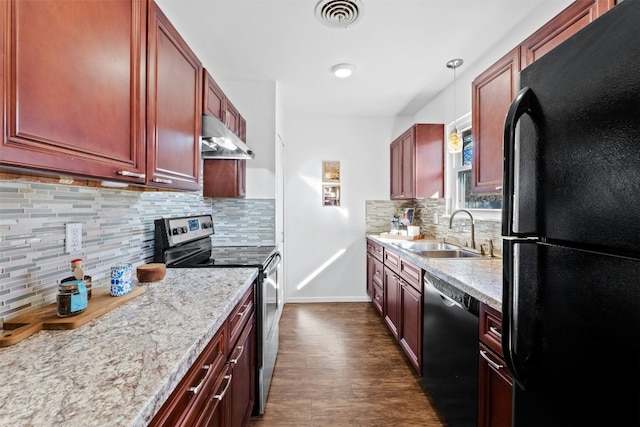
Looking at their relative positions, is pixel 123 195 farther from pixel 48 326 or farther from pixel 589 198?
pixel 589 198

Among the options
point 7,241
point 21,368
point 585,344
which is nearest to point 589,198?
point 585,344

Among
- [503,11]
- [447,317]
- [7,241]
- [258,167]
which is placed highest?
[503,11]

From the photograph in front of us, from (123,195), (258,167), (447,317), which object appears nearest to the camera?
(123,195)

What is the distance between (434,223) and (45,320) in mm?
3336

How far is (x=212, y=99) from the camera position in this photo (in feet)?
6.57

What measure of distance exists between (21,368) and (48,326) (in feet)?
0.82

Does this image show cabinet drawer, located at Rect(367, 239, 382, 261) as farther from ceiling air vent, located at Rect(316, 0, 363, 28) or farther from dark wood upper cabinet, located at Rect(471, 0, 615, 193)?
ceiling air vent, located at Rect(316, 0, 363, 28)

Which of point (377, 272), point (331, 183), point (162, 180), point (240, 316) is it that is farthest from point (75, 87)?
point (331, 183)

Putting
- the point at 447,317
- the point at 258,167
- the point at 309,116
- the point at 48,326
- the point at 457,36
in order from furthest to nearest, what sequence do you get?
the point at 309,116
the point at 258,167
the point at 457,36
the point at 447,317
the point at 48,326

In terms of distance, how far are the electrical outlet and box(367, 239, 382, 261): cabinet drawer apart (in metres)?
2.64

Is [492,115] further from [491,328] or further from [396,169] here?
[396,169]

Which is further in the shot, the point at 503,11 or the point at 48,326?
the point at 503,11

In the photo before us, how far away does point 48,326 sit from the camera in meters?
0.91

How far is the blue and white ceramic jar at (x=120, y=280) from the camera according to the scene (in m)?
1.20
